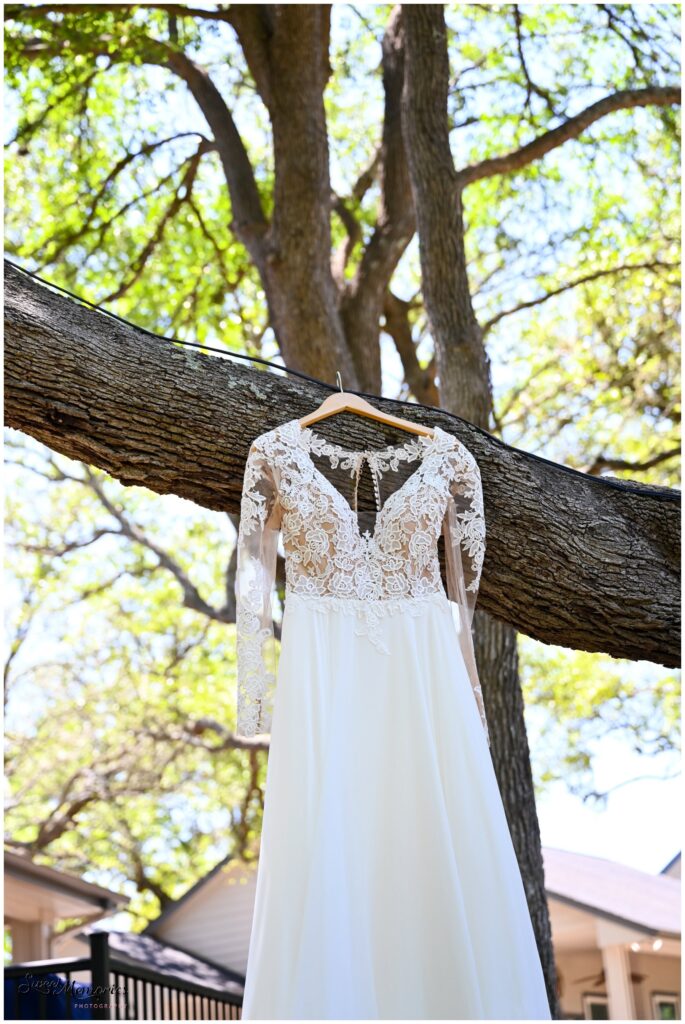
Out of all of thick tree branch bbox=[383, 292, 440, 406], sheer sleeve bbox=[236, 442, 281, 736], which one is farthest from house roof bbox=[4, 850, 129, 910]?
sheer sleeve bbox=[236, 442, 281, 736]

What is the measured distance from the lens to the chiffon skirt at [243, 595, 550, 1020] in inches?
89.3

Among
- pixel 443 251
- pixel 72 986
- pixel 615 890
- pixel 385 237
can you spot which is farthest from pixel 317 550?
pixel 615 890

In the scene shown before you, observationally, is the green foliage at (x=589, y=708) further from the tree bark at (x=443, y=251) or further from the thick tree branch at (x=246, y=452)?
the thick tree branch at (x=246, y=452)

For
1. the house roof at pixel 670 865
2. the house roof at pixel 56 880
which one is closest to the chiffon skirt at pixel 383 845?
the house roof at pixel 56 880

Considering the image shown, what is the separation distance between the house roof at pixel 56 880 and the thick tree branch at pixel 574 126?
4369mm

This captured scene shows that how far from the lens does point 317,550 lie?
103 inches

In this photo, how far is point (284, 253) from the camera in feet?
17.3

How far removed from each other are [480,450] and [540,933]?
6.29ft

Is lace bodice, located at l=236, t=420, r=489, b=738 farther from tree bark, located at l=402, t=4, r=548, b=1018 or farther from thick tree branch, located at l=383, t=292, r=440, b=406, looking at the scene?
thick tree branch, located at l=383, t=292, r=440, b=406

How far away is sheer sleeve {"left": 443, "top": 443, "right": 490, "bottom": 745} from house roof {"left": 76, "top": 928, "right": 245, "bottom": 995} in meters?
8.08

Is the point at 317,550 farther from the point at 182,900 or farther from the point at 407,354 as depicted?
the point at 182,900

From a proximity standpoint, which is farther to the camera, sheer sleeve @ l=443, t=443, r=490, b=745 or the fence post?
the fence post

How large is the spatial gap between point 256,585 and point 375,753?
0.48m

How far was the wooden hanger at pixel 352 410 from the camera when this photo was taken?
2.78m
